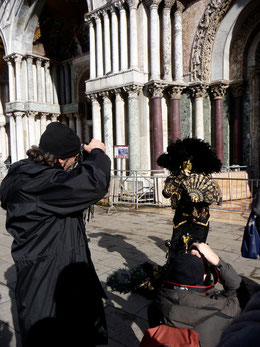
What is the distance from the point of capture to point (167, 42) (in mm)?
10945

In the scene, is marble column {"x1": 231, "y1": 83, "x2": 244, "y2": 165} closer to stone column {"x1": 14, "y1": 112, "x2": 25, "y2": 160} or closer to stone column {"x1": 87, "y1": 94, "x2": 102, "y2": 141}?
stone column {"x1": 87, "y1": 94, "x2": 102, "y2": 141}

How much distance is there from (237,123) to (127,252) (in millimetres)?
8339

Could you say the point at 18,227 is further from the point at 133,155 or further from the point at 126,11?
the point at 126,11

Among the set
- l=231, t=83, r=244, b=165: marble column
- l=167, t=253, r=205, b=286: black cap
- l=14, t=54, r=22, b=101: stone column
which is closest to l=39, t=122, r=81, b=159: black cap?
l=167, t=253, r=205, b=286: black cap

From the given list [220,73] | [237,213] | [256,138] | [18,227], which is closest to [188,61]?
[220,73]

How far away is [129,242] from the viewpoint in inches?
240

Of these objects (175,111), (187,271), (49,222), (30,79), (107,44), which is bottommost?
(187,271)

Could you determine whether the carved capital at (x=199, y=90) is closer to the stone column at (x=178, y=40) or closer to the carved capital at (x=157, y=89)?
the stone column at (x=178, y=40)

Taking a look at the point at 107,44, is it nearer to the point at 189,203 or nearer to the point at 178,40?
the point at 178,40

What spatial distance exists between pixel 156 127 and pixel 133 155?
1.42m

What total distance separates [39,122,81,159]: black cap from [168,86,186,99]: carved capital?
9866 mm

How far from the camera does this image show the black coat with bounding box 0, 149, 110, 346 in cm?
170

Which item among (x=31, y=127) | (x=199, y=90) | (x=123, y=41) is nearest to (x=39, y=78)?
(x=31, y=127)

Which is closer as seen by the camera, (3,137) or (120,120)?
(120,120)
